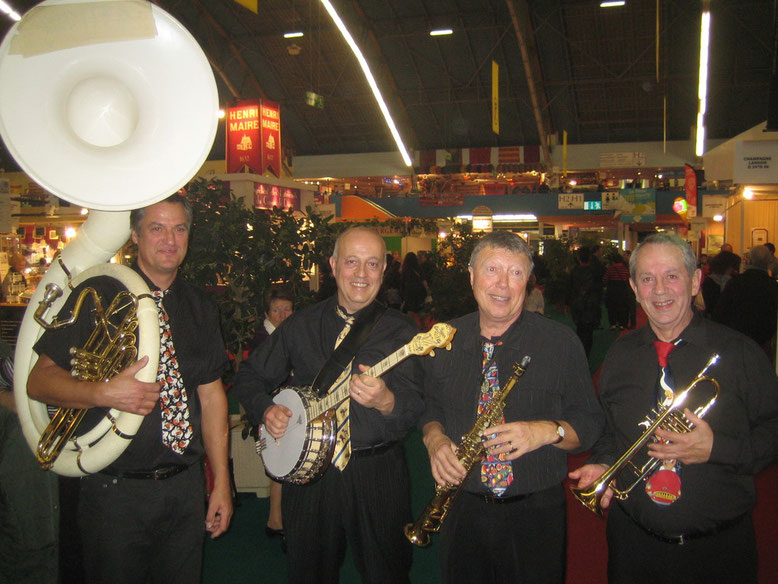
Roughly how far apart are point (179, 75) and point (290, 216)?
1955mm

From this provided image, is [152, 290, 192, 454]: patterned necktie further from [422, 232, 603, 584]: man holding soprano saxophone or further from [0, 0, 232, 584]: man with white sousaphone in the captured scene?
[422, 232, 603, 584]: man holding soprano saxophone

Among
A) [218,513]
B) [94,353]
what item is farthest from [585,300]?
[94,353]

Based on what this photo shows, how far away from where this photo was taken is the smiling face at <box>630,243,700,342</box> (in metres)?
1.97

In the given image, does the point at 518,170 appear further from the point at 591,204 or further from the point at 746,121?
the point at 746,121

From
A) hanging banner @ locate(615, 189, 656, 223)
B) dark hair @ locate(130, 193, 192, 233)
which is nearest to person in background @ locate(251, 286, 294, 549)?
dark hair @ locate(130, 193, 192, 233)

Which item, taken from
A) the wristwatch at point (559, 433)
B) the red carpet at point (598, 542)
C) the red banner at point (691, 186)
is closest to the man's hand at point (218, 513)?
the wristwatch at point (559, 433)

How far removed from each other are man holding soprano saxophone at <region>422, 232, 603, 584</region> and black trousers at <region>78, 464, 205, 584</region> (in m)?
0.94

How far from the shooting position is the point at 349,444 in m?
2.26

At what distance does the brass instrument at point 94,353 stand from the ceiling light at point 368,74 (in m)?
12.6

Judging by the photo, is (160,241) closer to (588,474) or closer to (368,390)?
(368,390)

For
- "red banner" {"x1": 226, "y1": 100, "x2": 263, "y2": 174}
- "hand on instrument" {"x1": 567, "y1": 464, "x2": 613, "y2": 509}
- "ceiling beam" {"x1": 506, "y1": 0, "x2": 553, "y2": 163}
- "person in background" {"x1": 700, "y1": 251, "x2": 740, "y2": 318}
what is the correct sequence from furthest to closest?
"ceiling beam" {"x1": 506, "y1": 0, "x2": 553, "y2": 163} < "red banner" {"x1": 226, "y1": 100, "x2": 263, "y2": 174} < "person in background" {"x1": 700, "y1": 251, "x2": 740, "y2": 318} < "hand on instrument" {"x1": 567, "y1": 464, "x2": 613, "y2": 509}

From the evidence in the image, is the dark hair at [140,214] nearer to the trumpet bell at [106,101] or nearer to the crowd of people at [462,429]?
the crowd of people at [462,429]

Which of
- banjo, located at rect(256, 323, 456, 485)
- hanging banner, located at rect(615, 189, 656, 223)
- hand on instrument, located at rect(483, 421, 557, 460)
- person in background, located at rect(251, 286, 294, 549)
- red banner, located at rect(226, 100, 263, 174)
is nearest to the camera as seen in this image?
hand on instrument, located at rect(483, 421, 557, 460)

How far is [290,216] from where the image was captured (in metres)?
3.80
